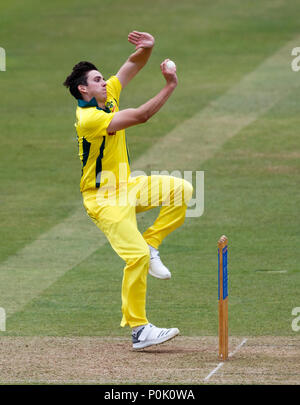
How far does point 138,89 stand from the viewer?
22000 millimetres

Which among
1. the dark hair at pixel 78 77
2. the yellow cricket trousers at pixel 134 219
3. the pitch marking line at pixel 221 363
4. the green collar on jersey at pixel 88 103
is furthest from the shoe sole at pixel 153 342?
the dark hair at pixel 78 77

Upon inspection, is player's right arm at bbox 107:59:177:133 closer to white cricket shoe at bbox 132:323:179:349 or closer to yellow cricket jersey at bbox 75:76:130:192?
yellow cricket jersey at bbox 75:76:130:192

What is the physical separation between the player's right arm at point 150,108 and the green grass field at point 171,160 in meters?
2.19

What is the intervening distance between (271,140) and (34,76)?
268 inches

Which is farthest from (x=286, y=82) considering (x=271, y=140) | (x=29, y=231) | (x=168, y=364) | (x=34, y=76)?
(x=168, y=364)

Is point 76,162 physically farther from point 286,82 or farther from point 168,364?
point 168,364

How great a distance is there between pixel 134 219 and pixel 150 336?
1.03m

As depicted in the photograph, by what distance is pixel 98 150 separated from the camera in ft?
31.1

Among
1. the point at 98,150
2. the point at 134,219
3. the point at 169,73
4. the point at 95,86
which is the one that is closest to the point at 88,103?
the point at 95,86

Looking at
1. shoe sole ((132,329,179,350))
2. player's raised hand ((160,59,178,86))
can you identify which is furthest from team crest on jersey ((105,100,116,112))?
shoe sole ((132,329,179,350))

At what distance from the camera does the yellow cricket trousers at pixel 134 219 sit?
922 centimetres

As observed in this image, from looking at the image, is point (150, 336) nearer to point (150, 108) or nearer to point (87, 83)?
point (150, 108)

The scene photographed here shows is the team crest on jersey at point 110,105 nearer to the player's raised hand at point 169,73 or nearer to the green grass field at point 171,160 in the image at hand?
the player's raised hand at point 169,73

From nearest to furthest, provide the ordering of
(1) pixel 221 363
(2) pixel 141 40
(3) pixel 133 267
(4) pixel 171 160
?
(1) pixel 221 363 → (3) pixel 133 267 → (2) pixel 141 40 → (4) pixel 171 160
